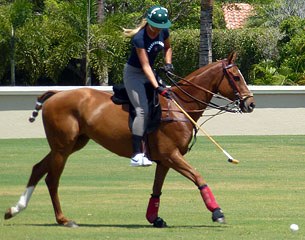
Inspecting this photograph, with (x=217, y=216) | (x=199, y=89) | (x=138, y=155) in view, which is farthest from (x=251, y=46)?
(x=217, y=216)

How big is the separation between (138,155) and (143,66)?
1.14m

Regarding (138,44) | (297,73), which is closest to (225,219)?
Result: (138,44)

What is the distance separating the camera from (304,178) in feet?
66.0

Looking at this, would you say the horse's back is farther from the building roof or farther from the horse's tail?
the building roof

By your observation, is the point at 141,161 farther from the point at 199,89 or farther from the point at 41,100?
the point at 41,100

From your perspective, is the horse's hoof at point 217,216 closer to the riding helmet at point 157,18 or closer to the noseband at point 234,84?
the noseband at point 234,84

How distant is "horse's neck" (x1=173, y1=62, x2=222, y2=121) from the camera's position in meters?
13.8

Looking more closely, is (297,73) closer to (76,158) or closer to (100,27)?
(100,27)

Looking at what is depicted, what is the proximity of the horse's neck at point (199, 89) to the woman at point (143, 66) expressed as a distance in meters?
0.34

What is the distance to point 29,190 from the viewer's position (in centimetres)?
1388

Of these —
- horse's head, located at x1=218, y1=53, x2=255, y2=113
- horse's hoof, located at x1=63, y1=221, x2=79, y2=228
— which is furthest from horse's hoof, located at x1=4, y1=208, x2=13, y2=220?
horse's head, located at x1=218, y1=53, x2=255, y2=113

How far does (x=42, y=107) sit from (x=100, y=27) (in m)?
27.0

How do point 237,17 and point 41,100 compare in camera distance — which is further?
point 237,17

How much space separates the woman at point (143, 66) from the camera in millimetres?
13141
